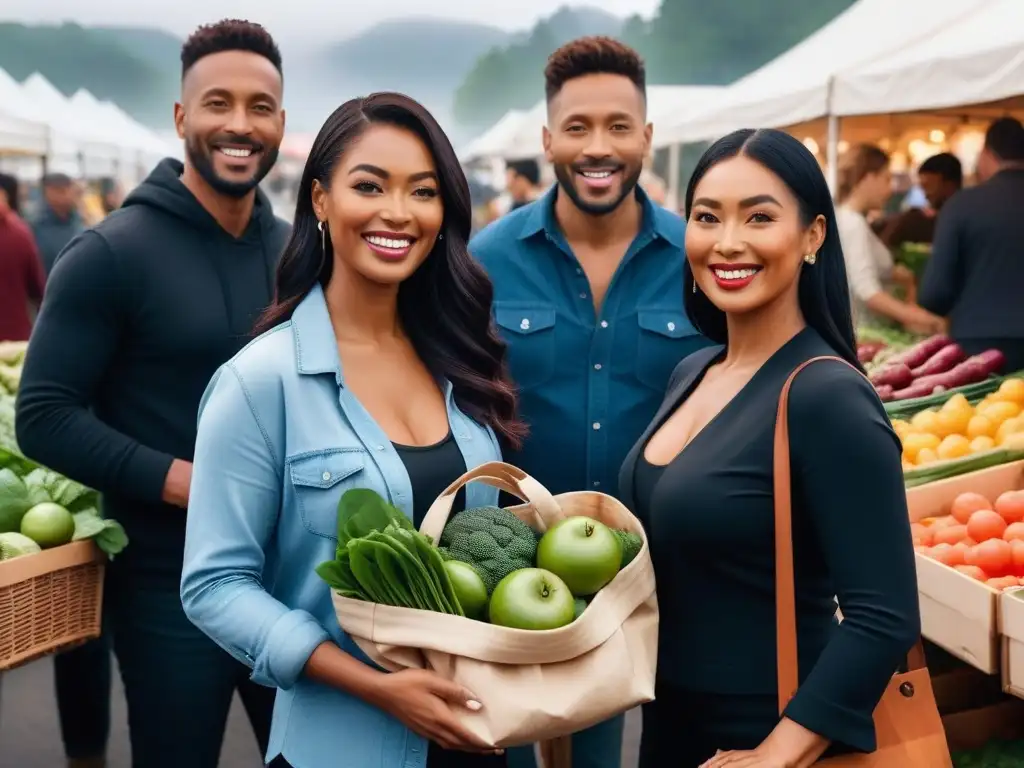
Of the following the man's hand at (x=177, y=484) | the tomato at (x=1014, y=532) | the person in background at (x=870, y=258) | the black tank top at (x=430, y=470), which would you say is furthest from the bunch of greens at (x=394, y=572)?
the person in background at (x=870, y=258)

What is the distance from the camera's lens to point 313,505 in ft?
6.55

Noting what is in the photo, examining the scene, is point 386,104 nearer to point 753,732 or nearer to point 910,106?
point 753,732

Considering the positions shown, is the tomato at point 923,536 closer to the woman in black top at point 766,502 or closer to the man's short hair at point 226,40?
the woman in black top at point 766,502

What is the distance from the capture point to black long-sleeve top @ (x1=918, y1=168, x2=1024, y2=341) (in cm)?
554

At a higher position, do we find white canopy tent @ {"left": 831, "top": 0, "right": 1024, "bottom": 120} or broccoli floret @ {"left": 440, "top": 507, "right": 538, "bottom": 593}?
white canopy tent @ {"left": 831, "top": 0, "right": 1024, "bottom": 120}

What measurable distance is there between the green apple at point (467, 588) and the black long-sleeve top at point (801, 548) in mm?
399

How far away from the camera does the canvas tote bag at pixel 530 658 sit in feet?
5.52

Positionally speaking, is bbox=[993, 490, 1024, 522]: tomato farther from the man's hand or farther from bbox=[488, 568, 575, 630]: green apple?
the man's hand

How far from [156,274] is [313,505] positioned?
108 centimetres

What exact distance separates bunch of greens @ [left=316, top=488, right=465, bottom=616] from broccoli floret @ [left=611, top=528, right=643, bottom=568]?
315 millimetres

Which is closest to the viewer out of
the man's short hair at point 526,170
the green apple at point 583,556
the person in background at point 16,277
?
the green apple at point 583,556

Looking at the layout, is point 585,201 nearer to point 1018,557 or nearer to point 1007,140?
point 1018,557

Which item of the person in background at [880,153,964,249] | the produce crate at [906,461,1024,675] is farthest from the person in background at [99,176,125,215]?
the produce crate at [906,461,1024,675]

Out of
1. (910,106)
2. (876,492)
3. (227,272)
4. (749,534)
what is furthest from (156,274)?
(910,106)
